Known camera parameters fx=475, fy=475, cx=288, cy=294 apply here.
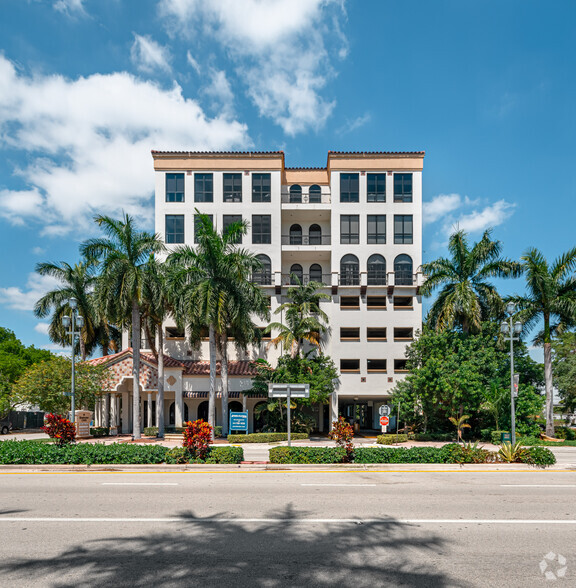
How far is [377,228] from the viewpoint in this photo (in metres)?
37.0

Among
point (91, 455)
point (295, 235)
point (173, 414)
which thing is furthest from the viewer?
point (295, 235)

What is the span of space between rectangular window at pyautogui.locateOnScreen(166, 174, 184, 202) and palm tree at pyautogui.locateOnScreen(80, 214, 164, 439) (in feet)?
35.8

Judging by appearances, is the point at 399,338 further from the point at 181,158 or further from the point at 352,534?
the point at 352,534

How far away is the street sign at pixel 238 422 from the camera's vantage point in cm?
2908

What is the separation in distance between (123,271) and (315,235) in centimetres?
1760

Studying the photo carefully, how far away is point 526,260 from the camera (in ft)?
98.6

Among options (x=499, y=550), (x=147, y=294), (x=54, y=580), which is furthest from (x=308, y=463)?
(x=147, y=294)

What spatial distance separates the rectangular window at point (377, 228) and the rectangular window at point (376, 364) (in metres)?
9.20

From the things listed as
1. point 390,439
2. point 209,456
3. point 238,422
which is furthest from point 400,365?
point 209,456

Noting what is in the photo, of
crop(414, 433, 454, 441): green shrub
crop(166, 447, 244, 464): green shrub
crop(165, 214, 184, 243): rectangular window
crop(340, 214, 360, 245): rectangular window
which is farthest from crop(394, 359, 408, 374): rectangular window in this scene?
crop(166, 447, 244, 464): green shrub

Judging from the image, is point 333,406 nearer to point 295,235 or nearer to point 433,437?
point 433,437

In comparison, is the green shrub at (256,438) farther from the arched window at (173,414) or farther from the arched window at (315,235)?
the arched window at (315,235)

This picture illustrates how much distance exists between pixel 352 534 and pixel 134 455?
33.2 feet

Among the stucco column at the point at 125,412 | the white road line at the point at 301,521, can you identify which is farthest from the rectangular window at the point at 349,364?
the white road line at the point at 301,521
